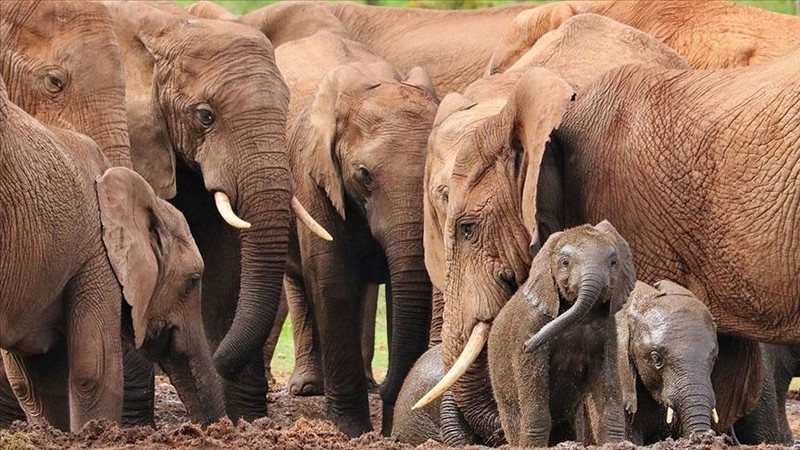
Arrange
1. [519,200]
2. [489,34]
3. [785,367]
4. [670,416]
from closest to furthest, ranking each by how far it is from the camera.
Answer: [670,416]
[519,200]
[785,367]
[489,34]

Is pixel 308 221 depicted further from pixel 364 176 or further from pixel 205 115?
pixel 205 115

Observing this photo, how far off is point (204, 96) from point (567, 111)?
2.52 metres

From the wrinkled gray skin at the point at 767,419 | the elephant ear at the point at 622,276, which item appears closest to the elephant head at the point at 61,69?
the wrinkled gray skin at the point at 767,419

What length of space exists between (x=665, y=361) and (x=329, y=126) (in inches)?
131

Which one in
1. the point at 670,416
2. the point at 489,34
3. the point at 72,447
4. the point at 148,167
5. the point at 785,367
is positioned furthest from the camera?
the point at 489,34

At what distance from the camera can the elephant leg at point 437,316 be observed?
1052 centimetres

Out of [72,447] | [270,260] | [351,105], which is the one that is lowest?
[72,447]

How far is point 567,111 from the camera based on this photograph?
386 inches

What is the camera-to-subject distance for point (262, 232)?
455 inches

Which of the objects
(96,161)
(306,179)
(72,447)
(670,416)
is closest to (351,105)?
(306,179)

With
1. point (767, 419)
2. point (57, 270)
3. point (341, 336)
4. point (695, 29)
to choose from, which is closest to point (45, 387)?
point (57, 270)

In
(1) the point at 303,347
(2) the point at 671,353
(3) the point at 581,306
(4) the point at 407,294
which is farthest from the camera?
(1) the point at 303,347

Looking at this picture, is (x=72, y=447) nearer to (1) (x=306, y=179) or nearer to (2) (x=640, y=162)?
(2) (x=640, y=162)

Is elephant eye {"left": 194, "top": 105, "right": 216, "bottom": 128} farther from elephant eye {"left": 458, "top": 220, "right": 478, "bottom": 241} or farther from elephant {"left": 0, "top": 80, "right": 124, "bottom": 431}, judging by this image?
elephant eye {"left": 458, "top": 220, "right": 478, "bottom": 241}
